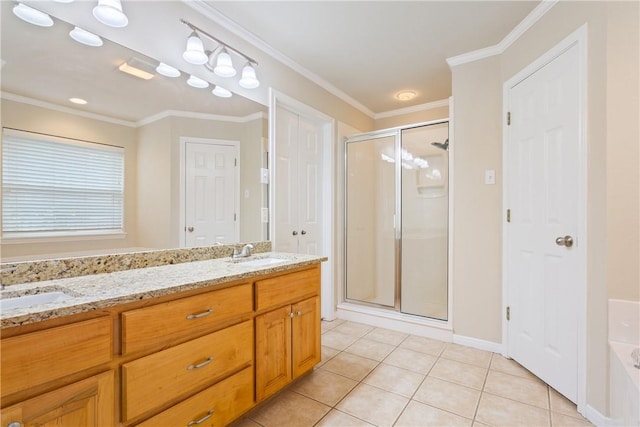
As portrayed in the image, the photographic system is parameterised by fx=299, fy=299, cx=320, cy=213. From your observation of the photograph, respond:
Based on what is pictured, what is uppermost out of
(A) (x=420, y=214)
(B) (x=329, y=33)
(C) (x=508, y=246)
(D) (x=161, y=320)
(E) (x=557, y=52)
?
(B) (x=329, y=33)

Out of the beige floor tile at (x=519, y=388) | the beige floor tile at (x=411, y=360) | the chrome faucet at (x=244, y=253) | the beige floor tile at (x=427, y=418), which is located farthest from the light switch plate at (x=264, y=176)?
the beige floor tile at (x=519, y=388)

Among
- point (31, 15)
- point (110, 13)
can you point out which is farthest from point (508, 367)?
point (31, 15)

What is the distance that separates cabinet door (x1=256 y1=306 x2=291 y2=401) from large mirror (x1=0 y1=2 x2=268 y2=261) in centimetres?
68

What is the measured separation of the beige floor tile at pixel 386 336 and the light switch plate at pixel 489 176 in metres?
1.52

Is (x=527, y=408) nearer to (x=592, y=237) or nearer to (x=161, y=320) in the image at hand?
(x=592, y=237)

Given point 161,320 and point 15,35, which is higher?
point 15,35

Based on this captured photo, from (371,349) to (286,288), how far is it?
1.15 m

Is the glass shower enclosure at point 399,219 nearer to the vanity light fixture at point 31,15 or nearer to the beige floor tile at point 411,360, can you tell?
the beige floor tile at point 411,360

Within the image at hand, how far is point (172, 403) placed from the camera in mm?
1183

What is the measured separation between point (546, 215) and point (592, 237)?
352mm

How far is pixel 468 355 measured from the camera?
2.32 m

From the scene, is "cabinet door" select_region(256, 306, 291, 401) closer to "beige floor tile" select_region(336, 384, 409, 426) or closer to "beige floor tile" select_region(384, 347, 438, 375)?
"beige floor tile" select_region(336, 384, 409, 426)

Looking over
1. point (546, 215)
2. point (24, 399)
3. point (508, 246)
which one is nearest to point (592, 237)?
point (546, 215)

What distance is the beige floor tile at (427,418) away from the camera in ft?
5.05
